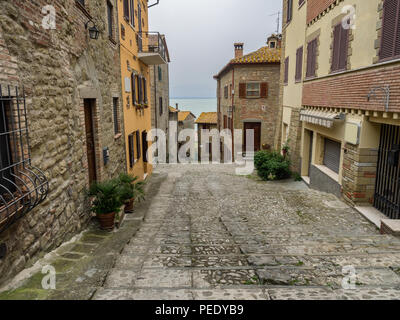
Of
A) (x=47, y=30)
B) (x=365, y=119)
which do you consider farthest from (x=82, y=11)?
(x=365, y=119)

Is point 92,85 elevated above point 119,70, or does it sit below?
below

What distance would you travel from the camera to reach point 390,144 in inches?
259

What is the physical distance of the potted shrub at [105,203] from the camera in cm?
578

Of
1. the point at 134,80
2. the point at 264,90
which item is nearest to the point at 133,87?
the point at 134,80

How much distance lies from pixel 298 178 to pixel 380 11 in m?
7.47

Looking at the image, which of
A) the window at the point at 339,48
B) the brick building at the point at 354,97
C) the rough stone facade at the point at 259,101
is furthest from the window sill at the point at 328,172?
the rough stone facade at the point at 259,101

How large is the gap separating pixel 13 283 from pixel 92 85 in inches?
175

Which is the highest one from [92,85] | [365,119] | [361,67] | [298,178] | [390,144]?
[361,67]

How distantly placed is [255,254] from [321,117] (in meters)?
6.22

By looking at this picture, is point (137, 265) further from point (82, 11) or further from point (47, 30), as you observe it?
point (82, 11)

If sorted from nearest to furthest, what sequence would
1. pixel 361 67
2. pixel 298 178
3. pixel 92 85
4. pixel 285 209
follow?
pixel 92 85, pixel 361 67, pixel 285 209, pixel 298 178

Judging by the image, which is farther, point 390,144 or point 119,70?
point 119,70

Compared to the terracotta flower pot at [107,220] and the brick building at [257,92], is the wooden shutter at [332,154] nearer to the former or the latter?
the terracotta flower pot at [107,220]
